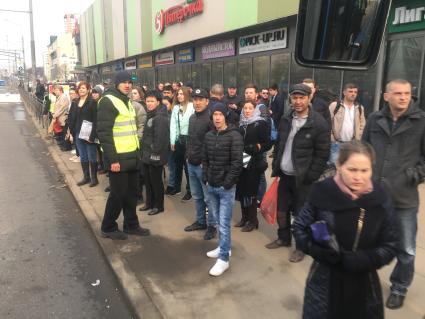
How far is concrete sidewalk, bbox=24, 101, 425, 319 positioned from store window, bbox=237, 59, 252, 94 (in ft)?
33.0

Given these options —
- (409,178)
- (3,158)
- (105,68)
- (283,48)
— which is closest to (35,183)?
(3,158)

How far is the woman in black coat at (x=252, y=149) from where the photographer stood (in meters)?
4.75

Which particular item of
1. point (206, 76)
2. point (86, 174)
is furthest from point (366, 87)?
point (206, 76)

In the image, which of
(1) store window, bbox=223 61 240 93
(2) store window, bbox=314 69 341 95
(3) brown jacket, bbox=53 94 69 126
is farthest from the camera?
(1) store window, bbox=223 61 240 93

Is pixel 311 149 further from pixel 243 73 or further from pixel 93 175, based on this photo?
pixel 243 73

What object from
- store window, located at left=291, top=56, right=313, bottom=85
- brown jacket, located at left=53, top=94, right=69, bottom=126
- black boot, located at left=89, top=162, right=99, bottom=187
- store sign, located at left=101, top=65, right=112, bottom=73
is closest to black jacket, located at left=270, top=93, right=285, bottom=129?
store window, located at left=291, top=56, right=313, bottom=85

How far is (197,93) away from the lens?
5.08 metres

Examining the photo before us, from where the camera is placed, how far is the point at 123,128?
4797mm

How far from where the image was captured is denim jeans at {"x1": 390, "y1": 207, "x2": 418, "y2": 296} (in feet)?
10.9

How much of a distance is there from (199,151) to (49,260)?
6.86 feet

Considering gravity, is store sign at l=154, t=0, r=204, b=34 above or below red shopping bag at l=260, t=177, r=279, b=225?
above

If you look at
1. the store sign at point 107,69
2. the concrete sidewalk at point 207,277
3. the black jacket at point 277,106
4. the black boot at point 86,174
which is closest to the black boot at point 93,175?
the black boot at point 86,174

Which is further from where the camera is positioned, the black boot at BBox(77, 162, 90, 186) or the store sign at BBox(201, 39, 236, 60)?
the store sign at BBox(201, 39, 236, 60)

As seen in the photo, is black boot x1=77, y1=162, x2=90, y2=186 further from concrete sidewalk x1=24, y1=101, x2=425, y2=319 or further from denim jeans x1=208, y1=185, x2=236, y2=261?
denim jeans x1=208, y1=185, x2=236, y2=261
